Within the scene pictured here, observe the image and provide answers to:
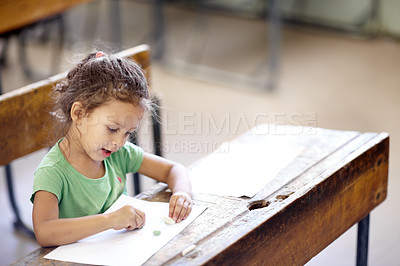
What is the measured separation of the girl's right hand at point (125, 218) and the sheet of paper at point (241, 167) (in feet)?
0.98

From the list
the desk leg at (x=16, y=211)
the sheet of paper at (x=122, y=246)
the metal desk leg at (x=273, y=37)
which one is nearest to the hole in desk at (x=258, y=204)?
the sheet of paper at (x=122, y=246)

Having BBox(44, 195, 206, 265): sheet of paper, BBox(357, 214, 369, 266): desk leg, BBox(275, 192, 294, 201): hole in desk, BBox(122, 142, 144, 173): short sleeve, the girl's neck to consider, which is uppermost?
the girl's neck

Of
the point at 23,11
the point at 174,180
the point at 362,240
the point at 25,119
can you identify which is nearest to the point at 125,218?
the point at 174,180

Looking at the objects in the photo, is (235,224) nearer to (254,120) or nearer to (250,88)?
(254,120)

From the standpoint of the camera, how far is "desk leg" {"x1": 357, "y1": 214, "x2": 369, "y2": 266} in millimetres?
1984

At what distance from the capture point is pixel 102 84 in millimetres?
1514

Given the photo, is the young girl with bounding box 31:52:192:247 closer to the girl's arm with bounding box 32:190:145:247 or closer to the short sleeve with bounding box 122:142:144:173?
the girl's arm with bounding box 32:190:145:247

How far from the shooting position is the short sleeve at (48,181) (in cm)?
148

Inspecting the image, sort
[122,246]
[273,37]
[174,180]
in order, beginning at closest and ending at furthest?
[122,246]
[174,180]
[273,37]

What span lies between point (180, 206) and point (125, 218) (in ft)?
0.62

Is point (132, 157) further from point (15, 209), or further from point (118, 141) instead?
point (15, 209)

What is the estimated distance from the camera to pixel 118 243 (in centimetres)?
144

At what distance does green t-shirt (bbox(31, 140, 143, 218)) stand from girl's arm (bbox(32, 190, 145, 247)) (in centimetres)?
4

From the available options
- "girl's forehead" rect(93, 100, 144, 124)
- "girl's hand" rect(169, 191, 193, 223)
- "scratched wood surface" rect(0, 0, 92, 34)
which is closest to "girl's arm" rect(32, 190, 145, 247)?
"girl's hand" rect(169, 191, 193, 223)
